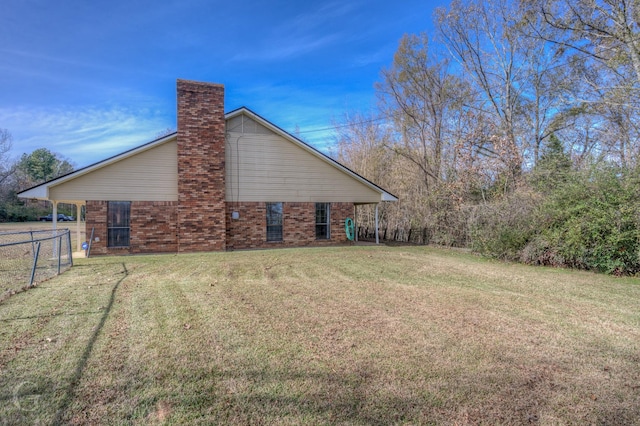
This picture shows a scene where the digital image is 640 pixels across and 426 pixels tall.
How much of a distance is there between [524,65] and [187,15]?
14391mm

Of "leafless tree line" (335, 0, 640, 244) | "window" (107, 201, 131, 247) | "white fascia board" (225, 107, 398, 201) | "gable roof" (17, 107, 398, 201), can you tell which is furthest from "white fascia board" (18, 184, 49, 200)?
"leafless tree line" (335, 0, 640, 244)

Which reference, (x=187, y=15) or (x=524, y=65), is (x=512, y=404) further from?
(x=524, y=65)

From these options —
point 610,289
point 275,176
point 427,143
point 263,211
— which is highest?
point 427,143

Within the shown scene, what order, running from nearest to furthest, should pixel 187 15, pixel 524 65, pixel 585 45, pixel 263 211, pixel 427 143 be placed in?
1. pixel 187 15
2. pixel 585 45
3. pixel 263 211
4. pixel 524 65
5. pixel 427 143

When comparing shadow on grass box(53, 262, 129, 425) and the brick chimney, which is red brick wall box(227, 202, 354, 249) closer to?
the brick chimney

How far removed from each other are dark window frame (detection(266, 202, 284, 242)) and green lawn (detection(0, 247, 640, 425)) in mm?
7545

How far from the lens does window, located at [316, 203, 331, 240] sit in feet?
49.0

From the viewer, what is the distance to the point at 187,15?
10.4 metres

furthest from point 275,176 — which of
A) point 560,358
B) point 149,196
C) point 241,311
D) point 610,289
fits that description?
point 560,358

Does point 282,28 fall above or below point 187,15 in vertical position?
above

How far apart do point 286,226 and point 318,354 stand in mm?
11001

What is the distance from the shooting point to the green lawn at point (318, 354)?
2.48 metres

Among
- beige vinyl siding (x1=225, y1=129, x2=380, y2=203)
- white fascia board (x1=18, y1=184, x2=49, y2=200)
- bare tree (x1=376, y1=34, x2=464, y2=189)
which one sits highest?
bare tree (x1=376, y1=34, x2=464, y2=189)

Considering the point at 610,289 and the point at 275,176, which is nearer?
the point at 610,289
